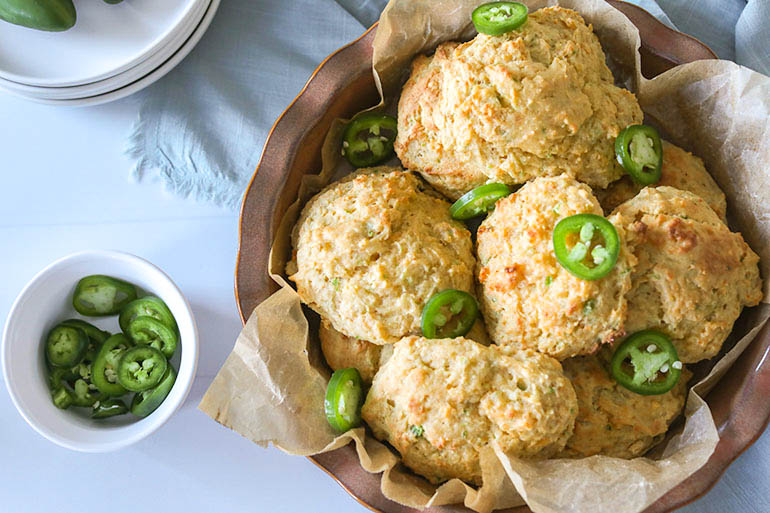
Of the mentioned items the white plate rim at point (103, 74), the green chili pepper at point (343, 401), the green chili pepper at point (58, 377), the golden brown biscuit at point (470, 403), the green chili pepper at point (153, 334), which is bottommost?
the green chili pepper at point (58, 377)

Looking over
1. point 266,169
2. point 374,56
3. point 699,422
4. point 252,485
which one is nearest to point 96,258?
point 266,169

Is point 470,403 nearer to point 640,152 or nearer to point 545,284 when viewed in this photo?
point 545,284

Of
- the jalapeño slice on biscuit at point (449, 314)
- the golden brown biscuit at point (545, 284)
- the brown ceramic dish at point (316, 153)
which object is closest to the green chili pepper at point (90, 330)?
the brown ceramic dish at point (316, 153)

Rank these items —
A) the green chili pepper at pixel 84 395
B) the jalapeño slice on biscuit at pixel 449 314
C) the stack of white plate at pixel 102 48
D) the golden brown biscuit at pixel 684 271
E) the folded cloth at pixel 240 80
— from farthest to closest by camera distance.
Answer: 1. the folded cloth at pixel 240 80
2. the stack of white plate at pixel 102 48
3. the green chili pepper at pixel 84 395
4. the jalapeño slice on biscuit at pixel 449 314
5. the golden brown biscuit at pixel 684 271

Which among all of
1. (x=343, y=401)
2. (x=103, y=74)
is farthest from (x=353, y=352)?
(x=103, y=74)

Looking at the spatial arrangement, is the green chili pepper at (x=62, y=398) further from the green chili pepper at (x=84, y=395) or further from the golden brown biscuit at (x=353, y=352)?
the golden brown biscuit at (x=353, y=352)

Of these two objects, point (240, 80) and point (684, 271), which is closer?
point (684, 271)

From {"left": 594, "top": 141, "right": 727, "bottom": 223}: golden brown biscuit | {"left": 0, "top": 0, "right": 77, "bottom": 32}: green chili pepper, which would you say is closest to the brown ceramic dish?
{"left": 594, "top": 141, "right": 727, "bottom": 223}: golden brown biscuit
